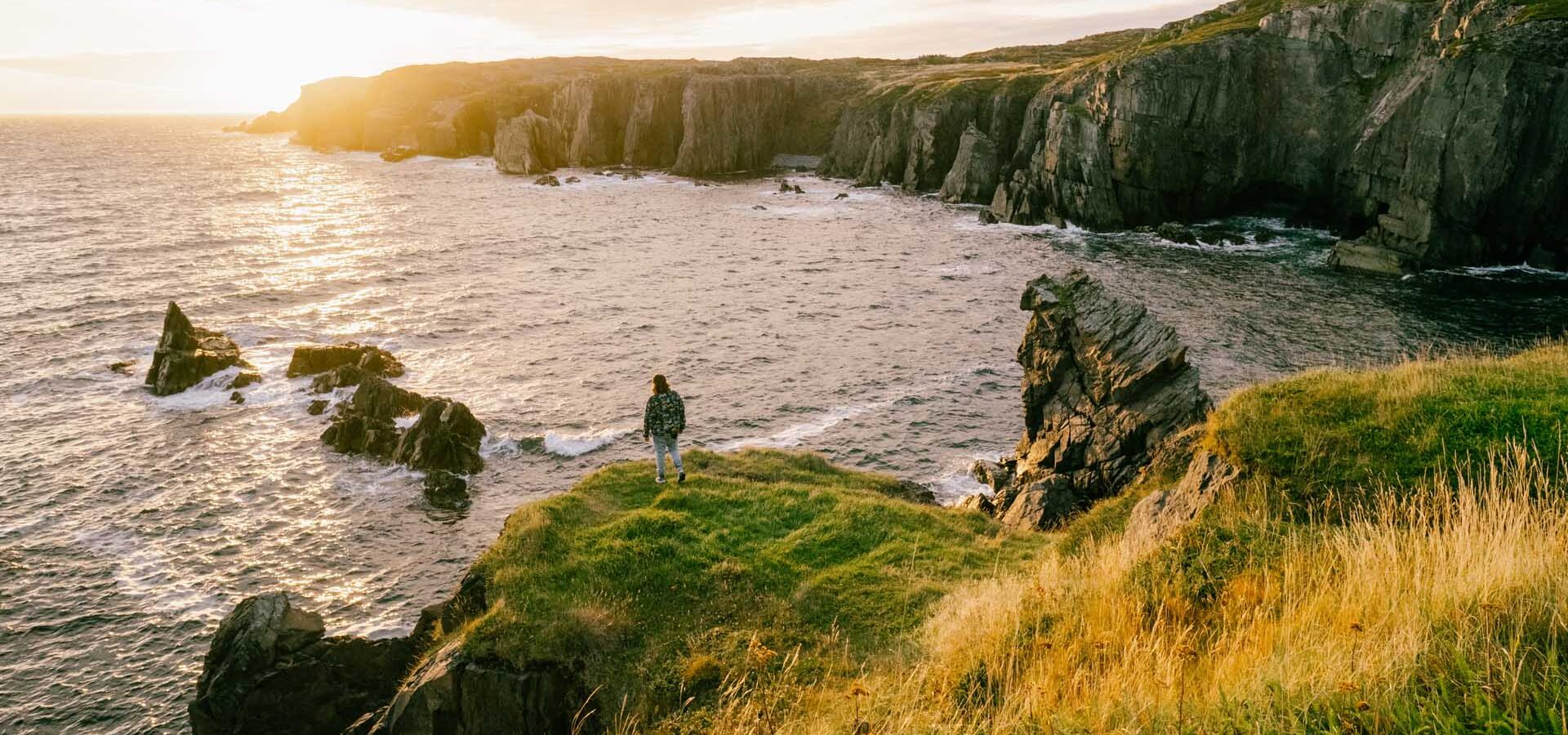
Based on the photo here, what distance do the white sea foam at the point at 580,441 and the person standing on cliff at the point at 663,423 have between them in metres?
14.0

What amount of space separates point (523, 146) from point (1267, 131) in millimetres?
104227

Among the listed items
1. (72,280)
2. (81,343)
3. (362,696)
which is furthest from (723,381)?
(72,280)

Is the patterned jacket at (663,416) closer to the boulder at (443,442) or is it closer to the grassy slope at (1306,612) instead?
the grassy slope at (1306,612)

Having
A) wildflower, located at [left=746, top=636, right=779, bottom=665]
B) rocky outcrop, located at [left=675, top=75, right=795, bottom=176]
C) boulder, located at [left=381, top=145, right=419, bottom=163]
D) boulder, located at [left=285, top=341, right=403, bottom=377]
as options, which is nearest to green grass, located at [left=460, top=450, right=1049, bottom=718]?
wildflower, located at [left=746, top=636, right=779, bottom=665]

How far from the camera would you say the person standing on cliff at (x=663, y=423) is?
21469 millimetres

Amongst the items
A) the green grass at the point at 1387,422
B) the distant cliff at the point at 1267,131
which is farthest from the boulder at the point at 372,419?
the distant cliff at the point at 1267,131

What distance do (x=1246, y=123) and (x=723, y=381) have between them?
58.7 meters

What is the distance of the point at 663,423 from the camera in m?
21.5

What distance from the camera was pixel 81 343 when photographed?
47.5 meters

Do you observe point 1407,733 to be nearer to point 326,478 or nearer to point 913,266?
point 326,478

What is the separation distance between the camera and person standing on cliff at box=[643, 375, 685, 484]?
845 inches

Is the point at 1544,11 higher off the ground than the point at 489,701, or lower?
higher

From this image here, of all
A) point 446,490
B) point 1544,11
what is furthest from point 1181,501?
point 1544,11

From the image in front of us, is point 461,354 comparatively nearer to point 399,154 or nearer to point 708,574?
point 708,574
